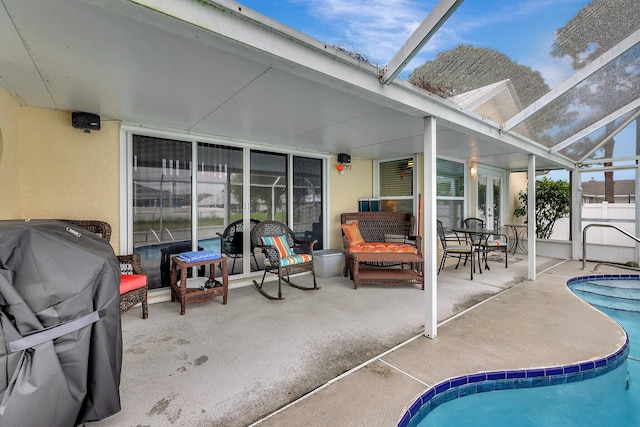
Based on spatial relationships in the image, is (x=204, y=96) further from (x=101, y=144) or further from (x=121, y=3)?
(x=101, y=144)

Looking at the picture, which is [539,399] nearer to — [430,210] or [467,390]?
[467,390]

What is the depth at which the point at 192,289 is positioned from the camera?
3561 millimetres

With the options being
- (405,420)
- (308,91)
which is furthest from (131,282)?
(405,420)

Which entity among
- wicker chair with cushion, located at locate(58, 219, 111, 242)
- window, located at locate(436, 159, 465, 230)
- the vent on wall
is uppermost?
the vent on wall

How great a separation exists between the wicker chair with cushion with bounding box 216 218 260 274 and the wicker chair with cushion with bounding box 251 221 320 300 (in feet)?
1.04

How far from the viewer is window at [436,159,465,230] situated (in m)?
6.14

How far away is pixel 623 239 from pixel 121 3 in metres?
8.81

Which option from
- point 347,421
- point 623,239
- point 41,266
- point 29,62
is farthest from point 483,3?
point 623,239

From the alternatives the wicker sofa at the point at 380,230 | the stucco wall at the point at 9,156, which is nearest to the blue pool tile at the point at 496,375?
the wicker sofa at the point at 380,230

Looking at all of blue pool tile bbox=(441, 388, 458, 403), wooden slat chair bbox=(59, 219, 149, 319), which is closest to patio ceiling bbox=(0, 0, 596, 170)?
wooden slat chair bbox=(59, 219, 149, 319)

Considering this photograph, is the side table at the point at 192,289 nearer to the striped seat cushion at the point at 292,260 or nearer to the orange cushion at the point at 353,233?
the striped seat cushion at the point at 292,260

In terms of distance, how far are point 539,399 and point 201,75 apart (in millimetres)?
3551

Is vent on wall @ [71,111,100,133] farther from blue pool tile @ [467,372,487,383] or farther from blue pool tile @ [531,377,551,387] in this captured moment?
blue pool tile @ [531,377,551,387]

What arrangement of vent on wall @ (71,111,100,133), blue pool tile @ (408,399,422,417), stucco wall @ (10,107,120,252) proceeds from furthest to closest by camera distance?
vent on wall @ (71,111,100,133) < stucco wall @ (10,107,120,252) < blue pool tile @ (408,399,422,417)
